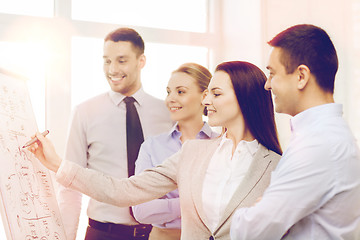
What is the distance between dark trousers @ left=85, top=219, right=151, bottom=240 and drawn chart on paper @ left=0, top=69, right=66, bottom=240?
1.84ft

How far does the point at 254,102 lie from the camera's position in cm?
Answer: 177

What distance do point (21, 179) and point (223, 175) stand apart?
788 mm

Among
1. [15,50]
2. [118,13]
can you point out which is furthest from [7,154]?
[118,13]

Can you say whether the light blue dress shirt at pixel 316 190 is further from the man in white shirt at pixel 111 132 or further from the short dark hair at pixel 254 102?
the man in white shirt at pixel 111 132

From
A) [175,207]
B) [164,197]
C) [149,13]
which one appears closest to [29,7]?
[149,13]

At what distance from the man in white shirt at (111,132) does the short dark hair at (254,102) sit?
2.90 ft

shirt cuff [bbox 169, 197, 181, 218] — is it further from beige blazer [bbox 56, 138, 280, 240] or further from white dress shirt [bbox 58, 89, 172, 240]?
white dress shirt [bbox 58, 89, 172, 240]

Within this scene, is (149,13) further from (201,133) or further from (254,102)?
(254,102)

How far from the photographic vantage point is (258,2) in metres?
3.13

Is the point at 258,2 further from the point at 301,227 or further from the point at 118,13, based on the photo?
the point at 301,227

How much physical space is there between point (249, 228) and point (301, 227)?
0.57 ft

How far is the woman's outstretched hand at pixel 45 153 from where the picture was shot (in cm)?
169

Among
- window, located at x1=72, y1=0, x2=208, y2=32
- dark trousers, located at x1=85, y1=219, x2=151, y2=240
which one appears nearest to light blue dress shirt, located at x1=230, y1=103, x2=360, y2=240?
dark trousers, located at x1=85, y1=219, x2=151, y2=240

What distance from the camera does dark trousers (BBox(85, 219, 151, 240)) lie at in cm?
229
